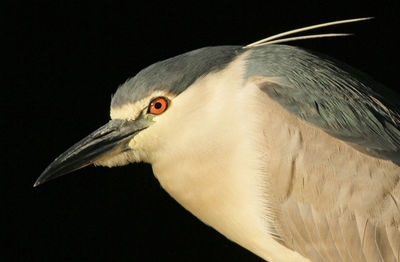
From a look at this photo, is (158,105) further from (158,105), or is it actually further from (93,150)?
(93,150)

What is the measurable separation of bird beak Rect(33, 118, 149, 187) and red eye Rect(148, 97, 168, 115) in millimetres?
111

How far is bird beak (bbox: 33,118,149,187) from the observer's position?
171cm

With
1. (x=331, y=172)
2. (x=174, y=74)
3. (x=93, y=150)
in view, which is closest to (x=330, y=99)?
(x=331, y=172)

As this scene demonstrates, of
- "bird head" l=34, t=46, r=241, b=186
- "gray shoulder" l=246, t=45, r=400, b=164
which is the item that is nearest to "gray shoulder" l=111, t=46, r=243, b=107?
"bird head" l=34, t=46, r=241, b=186

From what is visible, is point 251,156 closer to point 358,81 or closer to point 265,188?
point 265,188

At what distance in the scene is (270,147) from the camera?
153cm

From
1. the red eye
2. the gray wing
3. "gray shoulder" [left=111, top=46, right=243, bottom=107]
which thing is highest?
"gray shoulder" [left=111, top=46, right=243, bottom=107]

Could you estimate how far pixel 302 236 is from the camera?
5.08 ft

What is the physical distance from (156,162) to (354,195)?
0.67m

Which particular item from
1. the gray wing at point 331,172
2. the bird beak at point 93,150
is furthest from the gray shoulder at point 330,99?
the bird beak at point 93,150

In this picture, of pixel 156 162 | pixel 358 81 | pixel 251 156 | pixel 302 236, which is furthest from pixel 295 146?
pixel 156 162

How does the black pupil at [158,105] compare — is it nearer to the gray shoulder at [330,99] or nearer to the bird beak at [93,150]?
the bird beak at [93,150]

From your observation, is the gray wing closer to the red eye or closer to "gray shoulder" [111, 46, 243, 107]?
"gray shoulder" [111, 46, 243, 107]

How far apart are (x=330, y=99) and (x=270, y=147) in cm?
24
